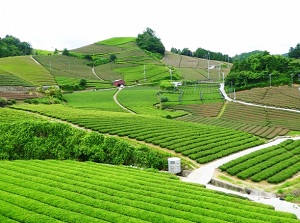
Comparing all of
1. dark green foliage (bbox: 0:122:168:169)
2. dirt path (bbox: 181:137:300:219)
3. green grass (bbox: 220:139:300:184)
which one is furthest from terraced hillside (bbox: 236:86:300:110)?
dark green foliage (bbox: 0:122:168:169)

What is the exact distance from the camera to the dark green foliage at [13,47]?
154975 millimetres

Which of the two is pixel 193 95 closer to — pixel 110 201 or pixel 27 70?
pixel 27 70

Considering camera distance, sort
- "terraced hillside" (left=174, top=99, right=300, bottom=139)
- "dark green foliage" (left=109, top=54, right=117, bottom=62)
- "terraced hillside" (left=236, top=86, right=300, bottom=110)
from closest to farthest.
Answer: "terraced hillside" (left=174, top=99, right=300, bottom=139)
"terraced hillside" (left=236, top=86, right=300, bottom=110)
"dark green foliage" (left=109, top=54, right=117, bottom=62)

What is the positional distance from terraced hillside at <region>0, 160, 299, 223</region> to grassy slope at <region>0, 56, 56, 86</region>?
85.4 metres

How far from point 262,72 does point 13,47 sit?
12220 cm

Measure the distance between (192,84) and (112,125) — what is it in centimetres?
7268

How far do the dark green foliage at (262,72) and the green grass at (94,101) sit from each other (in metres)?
38.8

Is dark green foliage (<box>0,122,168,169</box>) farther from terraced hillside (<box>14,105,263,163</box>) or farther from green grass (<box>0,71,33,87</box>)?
green grass (<box>0,71,33,87</box>)

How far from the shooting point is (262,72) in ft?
332

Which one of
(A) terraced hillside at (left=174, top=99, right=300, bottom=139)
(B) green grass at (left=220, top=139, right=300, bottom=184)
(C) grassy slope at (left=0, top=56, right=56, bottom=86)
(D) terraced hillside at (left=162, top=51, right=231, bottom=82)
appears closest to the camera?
(B) green grass at (left=220, top=139, right=300, bottom=184)

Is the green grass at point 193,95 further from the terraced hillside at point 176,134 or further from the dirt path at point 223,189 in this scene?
the dirt path at point 223,189

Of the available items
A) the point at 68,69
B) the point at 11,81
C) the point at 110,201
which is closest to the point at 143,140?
the point at 110,201

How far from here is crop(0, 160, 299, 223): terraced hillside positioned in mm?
15656

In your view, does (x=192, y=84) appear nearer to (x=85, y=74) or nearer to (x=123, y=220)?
(x=85, y=74)
